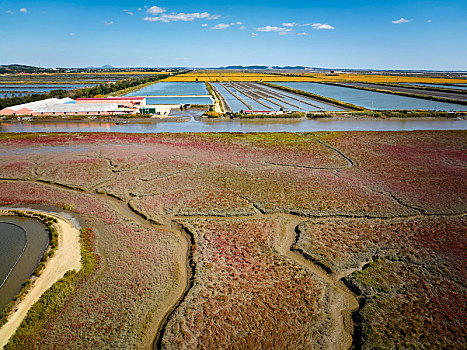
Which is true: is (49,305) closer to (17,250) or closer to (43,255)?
(43,255)

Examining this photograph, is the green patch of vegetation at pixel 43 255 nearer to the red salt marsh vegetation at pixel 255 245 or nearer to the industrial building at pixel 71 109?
the red salt marsh vegetation at pixel 255 245

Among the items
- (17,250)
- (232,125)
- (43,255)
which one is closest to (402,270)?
(43,255)

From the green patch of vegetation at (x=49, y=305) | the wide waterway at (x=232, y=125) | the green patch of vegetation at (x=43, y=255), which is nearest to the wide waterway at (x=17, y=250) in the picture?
the green patch of vegetation at (x=43, y=255)

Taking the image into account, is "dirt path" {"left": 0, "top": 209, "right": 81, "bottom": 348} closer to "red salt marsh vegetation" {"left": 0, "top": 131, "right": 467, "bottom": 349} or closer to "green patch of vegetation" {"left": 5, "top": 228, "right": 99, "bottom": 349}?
"green patch of vegetation" {"left": 5, "top": 228, "right": 99, "bottom": 349}

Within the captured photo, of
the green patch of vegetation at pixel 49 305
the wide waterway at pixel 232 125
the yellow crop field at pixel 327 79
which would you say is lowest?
the green patch of vegetation at pixel 49 305

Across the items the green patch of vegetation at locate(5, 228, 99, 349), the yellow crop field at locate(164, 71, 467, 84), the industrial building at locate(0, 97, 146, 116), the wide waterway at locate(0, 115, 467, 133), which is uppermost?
the yellow crop field at locate(164, 71, 467, 84)

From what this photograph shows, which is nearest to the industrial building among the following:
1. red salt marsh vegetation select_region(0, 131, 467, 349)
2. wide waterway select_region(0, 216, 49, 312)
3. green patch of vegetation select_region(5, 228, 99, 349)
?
red salt marsh vegetation select_region(0, 131, 467, 349)
